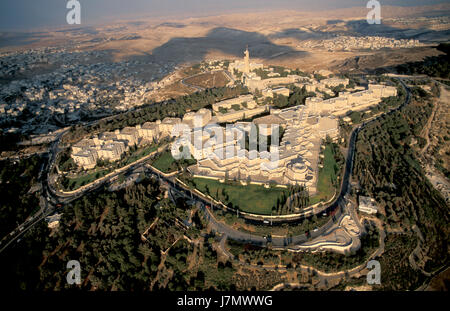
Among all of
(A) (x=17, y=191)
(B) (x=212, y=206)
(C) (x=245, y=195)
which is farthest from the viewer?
(A) (x=17, y=191)

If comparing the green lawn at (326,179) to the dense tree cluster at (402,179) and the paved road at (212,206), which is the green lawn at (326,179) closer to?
the paved road at (212,206)

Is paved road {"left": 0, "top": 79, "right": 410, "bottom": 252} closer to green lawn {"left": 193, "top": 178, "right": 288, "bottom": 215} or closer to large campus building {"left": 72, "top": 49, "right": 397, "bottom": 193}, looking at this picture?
green lawn {"left": 193, "top": 178, "right": 288, "bottom": 215}

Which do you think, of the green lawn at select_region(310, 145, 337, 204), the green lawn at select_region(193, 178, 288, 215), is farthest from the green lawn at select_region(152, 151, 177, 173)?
the green lawn at select_region(310, 145, 337, 204)

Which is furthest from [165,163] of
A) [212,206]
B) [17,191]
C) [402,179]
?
[402,179]

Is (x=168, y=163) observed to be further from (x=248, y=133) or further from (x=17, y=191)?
(x=17, y=191)

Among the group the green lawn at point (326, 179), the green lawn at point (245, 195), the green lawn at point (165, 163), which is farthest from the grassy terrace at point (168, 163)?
the green lawn at point (326, 179)
